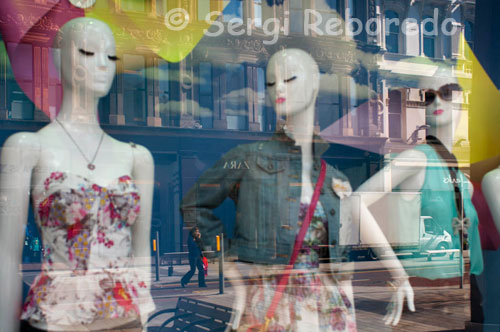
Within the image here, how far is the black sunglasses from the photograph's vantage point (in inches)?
119

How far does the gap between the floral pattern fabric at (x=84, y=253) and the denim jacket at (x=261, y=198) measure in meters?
0.33

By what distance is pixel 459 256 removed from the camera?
3.19 metres

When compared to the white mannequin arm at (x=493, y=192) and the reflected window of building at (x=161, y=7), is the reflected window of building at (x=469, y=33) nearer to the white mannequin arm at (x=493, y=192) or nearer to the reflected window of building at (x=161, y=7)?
the white mannequin arm at (x=493, y=192)

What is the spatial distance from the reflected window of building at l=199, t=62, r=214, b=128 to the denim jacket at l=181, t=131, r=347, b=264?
0.56ft

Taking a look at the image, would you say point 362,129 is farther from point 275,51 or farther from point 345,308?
point 345,308

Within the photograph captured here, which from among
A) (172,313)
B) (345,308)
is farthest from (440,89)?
(172,313)

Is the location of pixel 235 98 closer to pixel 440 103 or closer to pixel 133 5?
pixel 133 5

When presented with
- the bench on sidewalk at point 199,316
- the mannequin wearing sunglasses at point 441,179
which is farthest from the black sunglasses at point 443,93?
the bench on sidewalk at point 199,316

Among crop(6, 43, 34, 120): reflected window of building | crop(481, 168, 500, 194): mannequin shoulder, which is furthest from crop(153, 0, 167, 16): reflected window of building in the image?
crop(481, 168, 500, 194): mannequin shoulder

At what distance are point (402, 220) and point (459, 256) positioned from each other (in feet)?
1.62

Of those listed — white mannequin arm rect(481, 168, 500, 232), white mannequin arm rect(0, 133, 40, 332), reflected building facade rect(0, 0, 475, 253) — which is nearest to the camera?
white mannequin arm rect(0, 133, 40, 332)

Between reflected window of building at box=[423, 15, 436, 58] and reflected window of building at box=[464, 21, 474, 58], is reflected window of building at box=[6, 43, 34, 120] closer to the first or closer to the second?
reflected window of building at box=[423, 15, 436, 58]

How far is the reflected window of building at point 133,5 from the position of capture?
229 cm

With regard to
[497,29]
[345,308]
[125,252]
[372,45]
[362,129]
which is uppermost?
[497,29]
